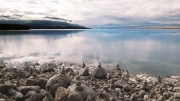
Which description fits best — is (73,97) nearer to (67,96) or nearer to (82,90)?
(67,96)

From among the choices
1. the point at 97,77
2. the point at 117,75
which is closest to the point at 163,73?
the point at 117,75

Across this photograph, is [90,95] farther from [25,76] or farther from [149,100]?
[25,76]

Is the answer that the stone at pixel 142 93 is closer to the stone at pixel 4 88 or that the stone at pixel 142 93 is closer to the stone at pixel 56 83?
the stone at pixel 56 83

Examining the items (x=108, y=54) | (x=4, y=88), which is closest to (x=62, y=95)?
(x=4, y=88)

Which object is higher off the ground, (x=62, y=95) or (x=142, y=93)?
(x=62, y=95)

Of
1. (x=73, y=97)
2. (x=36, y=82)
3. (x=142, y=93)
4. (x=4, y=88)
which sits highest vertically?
(x=4, y=88)

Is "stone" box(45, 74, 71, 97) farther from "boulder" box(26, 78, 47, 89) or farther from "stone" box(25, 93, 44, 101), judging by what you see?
"stone" box(25, 93, 44, 101)

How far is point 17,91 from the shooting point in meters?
10.4

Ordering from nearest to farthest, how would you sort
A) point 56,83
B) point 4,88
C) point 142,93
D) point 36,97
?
point 36,97, point 4,88, point 56,83, point 142,93

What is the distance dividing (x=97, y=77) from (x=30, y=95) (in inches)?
280

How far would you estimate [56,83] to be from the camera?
37.3ft

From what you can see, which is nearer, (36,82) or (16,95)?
(16,95)

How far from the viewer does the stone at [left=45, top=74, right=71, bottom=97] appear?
11.0m

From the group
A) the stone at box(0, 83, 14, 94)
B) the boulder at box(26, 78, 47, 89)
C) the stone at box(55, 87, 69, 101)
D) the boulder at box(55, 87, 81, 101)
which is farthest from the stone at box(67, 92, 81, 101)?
the stone at box(0, 83, 14, 94)
